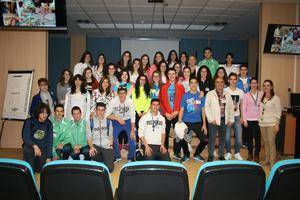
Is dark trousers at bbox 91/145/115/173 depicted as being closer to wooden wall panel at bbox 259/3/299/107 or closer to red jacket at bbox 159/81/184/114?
red jacket at bbox 159/81/184/114

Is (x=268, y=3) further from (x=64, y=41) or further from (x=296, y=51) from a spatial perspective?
(x=64, y=41)

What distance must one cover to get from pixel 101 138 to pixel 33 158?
1.08 meters

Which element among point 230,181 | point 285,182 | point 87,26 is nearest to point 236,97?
point 285,182

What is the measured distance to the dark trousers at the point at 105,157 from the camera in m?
4.94

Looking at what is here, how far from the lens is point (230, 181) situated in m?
2.10

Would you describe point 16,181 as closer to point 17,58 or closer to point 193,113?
point 193,113

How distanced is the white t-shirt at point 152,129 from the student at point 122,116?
1.36 ft

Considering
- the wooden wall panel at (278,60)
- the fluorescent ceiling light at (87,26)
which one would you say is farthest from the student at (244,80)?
the fluorescent ceiling light at (87,26)

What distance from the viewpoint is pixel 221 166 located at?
2.09 metres

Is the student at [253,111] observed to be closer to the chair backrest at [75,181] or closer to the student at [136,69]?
the student at [136,69]

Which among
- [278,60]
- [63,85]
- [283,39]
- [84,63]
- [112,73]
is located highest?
[283,39]

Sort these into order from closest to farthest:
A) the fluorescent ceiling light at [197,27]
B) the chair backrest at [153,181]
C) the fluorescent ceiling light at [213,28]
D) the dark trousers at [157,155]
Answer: the chair backrest at [153,181] → the dark trousers at [157,155] → the fluorescent ceiling light at [197,27] → the fluorescent ceiling light at [213,28]

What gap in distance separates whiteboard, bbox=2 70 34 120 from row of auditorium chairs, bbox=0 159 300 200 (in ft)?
15.1

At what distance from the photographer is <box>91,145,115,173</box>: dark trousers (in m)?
4.94
